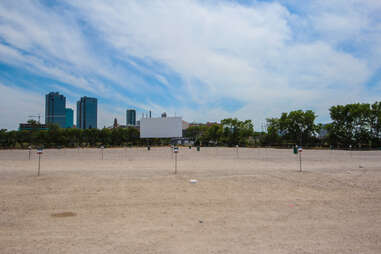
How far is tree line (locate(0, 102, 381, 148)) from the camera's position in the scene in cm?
5675

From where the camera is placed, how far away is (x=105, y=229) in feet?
19.8

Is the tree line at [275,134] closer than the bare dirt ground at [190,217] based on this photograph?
No

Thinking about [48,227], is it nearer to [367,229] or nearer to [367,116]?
[367,229]

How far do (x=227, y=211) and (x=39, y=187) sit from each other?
876 centimetres

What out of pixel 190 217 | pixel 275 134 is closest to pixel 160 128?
pixel 275 134

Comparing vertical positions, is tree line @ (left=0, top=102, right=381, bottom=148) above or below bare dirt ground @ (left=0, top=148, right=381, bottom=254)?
above

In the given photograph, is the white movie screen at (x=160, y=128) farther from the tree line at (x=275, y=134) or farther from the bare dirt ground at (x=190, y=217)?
the bare dirt ground at (x=190, y=217)

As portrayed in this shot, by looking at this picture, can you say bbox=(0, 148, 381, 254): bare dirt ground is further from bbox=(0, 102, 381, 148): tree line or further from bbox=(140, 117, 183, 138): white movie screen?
bbox=(140, 117, 183, 138): white movie screen

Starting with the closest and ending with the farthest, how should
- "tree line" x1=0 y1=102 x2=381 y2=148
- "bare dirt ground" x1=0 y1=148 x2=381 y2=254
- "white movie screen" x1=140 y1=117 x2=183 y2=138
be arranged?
"bare dirt ground" x1=0 y1=148 x2=381 y2=254 < "tree line" x1=0 y1=102 x2=381 y2=148 < "white movie screen" x1=140 y1=117 x2=183 y2=138

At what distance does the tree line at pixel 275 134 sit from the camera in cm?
5675

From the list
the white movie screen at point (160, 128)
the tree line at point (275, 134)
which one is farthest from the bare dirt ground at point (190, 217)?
the white movie screen at point (160, 128)

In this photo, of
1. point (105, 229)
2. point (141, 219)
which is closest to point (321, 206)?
point (141, 219)

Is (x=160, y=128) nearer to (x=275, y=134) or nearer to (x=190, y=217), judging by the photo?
(x=275, y=134)

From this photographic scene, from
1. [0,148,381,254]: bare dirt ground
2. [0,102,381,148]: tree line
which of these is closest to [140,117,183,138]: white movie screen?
[0,102,381,148]: tree line
